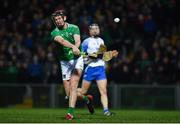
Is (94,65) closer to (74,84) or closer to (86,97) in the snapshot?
(86,97)

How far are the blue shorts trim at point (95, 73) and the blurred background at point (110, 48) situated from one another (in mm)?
6307

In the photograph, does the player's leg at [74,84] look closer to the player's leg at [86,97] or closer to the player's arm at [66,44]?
the player's arm at [66,44]

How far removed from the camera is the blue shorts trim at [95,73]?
18438 mm

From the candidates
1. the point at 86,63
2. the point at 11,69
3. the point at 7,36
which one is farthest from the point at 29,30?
the point at 86,63

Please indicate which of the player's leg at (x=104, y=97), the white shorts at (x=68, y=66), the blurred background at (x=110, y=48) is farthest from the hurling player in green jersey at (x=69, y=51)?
the blurred background at (x=110, y=48)

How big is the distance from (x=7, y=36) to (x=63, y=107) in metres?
4.71

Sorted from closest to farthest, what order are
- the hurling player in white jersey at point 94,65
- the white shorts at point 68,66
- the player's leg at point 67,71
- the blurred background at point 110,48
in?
the white shorts at point 68,66, the player's leg at point 67,71, the hurling player in white jersey at point 94,65, the blurred background at point 110,48

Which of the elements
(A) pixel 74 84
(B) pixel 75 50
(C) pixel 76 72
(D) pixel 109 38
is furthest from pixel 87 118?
(D) pixel 109 38

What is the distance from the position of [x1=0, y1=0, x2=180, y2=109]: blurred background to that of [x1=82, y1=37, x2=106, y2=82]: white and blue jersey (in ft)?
21.1

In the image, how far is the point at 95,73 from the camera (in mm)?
18531

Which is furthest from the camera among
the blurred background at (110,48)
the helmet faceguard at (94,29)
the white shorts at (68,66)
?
the blurred background at (110,48)

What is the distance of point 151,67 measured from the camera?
25875 mm

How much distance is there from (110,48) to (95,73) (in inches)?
300

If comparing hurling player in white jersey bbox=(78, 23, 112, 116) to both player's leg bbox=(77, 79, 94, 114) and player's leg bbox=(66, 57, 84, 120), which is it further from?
player's leg bbox=(66, 57, 84, 120)
